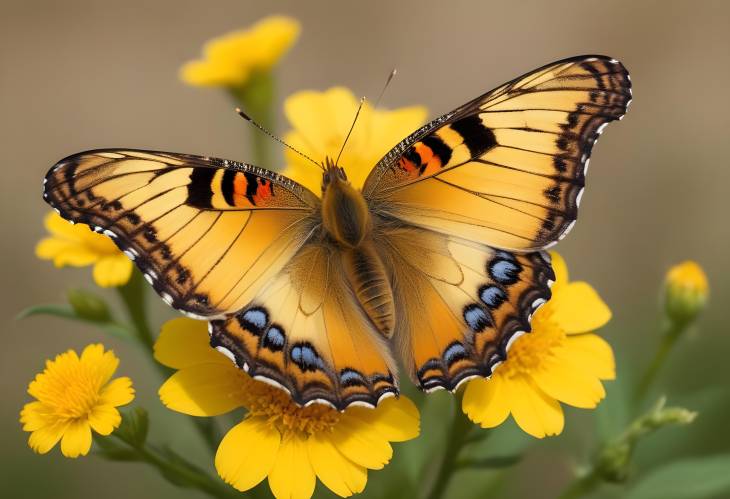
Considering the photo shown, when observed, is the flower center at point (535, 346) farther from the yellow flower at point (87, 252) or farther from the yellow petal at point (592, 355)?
the yellow flower at point (87, 252)

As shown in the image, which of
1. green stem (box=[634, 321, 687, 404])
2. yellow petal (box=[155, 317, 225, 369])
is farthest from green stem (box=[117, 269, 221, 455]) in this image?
green stem (box=[634, 321, 687, 404])

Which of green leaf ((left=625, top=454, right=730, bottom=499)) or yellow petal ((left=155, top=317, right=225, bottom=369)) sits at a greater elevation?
yellow petal ((left=155, top=317, right=225, bottom=369))

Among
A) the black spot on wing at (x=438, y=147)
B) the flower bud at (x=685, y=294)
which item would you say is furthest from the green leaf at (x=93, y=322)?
the flower bud at (x=685, y=294)


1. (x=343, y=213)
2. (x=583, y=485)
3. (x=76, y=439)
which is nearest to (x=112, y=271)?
(x=76, y=439)

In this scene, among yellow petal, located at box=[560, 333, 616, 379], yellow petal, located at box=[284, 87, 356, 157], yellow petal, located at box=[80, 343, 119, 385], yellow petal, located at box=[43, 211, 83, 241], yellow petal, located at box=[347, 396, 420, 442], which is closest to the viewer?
yellow petal, located at box=[347, 396, 420, 442]

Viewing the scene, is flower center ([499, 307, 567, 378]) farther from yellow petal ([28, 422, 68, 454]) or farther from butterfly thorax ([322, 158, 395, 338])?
A: yellow petal ([28, 422, 68, 454])

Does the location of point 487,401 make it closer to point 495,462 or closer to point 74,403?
point 495,462
